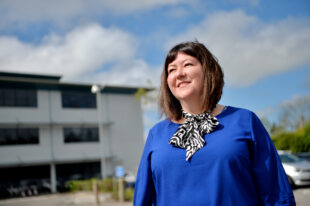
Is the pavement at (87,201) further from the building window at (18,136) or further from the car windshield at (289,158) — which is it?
the building window at (18,136)

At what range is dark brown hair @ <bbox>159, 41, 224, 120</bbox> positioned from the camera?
2.13 metres

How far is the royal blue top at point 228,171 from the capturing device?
1.85 m

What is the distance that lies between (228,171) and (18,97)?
3056cm

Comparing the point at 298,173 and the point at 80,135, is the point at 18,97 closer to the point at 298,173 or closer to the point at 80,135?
the point at 80,135

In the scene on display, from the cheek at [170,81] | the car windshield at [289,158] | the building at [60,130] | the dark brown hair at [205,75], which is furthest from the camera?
the building at [60,130]

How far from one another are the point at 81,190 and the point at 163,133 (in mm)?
24745

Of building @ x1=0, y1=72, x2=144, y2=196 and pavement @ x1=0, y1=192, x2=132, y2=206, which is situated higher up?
building @ x1=0, y1=72, x2=144, y2=196

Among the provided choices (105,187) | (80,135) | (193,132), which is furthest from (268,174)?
(80,135)

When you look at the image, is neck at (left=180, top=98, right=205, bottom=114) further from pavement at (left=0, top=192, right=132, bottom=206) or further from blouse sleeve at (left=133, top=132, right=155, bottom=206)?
pavement at (left=0, top=192, right=132, bottom=206)

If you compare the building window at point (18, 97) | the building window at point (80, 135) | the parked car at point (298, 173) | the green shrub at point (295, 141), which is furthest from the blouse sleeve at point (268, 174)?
the building window at point (80, 135)

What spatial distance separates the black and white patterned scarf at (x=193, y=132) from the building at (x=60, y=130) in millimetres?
25395

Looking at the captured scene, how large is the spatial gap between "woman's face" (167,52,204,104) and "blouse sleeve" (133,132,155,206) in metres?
0.45

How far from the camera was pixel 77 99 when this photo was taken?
32469mm

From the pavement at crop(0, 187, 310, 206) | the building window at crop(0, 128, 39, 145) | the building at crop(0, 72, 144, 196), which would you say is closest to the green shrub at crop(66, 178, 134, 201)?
the pavement at crop(0, 187, 310, 206)
